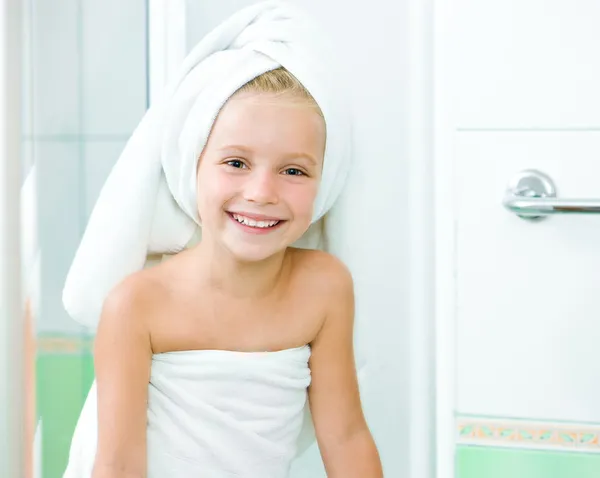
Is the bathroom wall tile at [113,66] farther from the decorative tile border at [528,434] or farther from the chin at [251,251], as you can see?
the decorative tile border at [528,434]

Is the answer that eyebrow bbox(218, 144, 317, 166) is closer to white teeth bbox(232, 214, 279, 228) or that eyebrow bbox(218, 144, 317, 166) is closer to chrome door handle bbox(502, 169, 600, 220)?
white teeth bbox(232, 214, 279, 228)

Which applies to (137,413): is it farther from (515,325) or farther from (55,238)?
(515,325)

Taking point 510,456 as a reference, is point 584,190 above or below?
above

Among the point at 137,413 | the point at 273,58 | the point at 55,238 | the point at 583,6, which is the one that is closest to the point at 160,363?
the point at 137,413

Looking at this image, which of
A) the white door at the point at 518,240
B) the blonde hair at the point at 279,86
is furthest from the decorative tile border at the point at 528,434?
the blonde hair at the point at 279,86

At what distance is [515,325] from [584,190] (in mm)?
176

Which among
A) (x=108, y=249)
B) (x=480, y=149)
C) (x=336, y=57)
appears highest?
(x=336, y=57)

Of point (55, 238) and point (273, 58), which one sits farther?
point (55, 238)

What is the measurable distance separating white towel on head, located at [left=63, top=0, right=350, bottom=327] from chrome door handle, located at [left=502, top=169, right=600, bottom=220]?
197 mm

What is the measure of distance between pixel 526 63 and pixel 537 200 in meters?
0.16

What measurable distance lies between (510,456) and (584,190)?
33 cm

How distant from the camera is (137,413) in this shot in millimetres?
911

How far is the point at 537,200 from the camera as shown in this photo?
34.8 inches

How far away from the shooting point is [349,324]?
0.95 m
